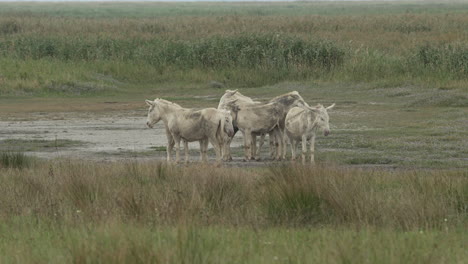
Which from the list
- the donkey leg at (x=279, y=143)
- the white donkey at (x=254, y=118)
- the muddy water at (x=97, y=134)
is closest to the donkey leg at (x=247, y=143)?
the white donkey at (x=254, y=118)

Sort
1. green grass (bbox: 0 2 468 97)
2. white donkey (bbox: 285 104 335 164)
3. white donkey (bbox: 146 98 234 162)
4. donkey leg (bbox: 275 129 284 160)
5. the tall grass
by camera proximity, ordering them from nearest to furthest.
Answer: the tall grass < white donkey (bbox: 285 104 335 164) < white donkey (bbox: 146 98 234 162) < donkey leg (bbox: 275 129 284 160) < green grass (bbox: 0 2 468 97)

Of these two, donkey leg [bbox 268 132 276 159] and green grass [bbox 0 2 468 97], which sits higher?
donkey leg [bbox 268 132 276 159]

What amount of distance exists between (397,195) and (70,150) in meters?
11.2

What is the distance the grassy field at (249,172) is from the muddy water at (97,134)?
883 mm

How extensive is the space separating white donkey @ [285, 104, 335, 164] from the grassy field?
0.84m

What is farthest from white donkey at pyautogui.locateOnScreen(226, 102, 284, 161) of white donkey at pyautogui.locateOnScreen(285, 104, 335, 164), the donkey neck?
the donkey neck

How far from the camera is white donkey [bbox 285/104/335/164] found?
17547 mm

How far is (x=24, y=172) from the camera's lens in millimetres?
14102

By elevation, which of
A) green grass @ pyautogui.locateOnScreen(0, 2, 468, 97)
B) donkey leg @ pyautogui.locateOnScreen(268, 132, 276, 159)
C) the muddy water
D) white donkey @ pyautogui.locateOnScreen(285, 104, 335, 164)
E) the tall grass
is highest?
the tall grass

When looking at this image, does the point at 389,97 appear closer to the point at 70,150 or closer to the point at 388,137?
the point at 388,137

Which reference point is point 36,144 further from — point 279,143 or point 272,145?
point 279,143

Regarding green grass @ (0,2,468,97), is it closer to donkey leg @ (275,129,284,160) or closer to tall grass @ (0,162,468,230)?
donkey leg @ (275,129,284,160)

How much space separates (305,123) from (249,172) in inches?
145

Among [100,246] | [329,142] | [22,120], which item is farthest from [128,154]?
[100,246]
